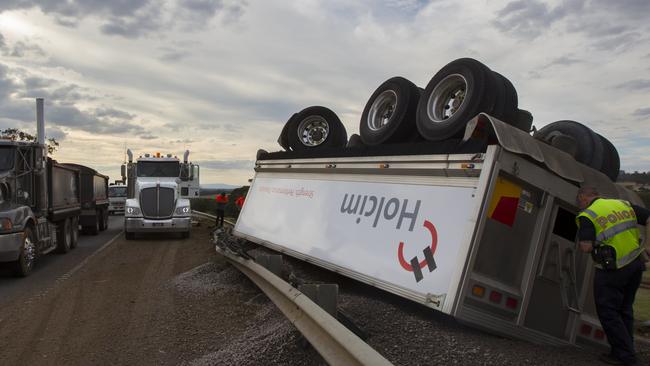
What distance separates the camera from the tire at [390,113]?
643 cm

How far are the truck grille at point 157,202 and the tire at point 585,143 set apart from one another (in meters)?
13.3

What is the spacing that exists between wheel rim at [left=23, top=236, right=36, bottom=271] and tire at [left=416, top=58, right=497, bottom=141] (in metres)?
7.86

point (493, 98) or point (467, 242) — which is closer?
point (467, 242)

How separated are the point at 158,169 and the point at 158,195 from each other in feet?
4.27

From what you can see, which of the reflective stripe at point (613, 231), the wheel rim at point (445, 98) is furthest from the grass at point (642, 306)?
the wheel rim at point (445, 98)

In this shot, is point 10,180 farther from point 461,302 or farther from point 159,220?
point 461,302

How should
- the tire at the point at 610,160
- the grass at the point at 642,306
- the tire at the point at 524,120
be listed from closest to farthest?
the tire at the point at 524,120
the tire at the point at 610,160
the grass at the point at 642,306

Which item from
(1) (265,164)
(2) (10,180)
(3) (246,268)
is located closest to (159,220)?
(2) (10,180)

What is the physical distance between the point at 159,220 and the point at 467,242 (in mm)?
14105

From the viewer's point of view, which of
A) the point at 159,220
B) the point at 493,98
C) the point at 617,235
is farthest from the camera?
the point at 159,220

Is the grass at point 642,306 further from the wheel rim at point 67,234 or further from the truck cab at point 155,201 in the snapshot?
the wheel rim at point 67,234

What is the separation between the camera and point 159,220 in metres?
16.9

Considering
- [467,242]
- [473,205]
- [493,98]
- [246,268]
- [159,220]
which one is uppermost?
[493,98]

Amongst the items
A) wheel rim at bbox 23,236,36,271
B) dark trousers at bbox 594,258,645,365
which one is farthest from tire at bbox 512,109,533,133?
wheel rim at bbox 23,236,36,271
